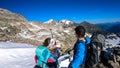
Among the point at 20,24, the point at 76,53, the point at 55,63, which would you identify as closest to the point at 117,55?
the point at 55,63

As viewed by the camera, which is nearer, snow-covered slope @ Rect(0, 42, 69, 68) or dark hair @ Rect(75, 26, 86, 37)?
dark hair @ Rect(75, 26, 86, 37)

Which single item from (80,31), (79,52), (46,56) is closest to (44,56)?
(46,56)

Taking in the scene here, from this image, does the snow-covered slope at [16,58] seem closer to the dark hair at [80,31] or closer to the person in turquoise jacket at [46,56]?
the person in turquoise jacket at [46,56]

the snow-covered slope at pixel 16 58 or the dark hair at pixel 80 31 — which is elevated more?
the dark hair at pixel 80 31

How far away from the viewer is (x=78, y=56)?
7.25 metres

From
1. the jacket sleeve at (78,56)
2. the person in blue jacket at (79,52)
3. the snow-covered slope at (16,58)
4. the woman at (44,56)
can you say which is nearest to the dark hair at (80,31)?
the person in blue jacket at (79,52)

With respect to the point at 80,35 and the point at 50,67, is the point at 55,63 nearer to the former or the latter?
the point at 50,67

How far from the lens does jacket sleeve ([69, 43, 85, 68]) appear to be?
7134mm

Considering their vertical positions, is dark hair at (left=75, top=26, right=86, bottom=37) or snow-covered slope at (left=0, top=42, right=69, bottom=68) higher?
dark hair at (left=75, top=26, right=86, bottom=37)

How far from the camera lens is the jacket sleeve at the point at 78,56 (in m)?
7.13

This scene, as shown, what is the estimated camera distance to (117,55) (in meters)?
13.3

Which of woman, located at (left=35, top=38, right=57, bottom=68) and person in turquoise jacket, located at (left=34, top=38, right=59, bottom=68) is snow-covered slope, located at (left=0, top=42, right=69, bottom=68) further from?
woman, located at (left=35, top=38, right=57, bottom=68)

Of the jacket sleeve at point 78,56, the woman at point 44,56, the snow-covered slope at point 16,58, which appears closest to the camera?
the jacket sleeve at point 78,56

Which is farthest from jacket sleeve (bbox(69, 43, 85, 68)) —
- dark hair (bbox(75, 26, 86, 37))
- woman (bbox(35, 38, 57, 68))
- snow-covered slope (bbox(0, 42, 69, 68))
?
snow-covered slope (bbox(0, 42, 69, 68))
